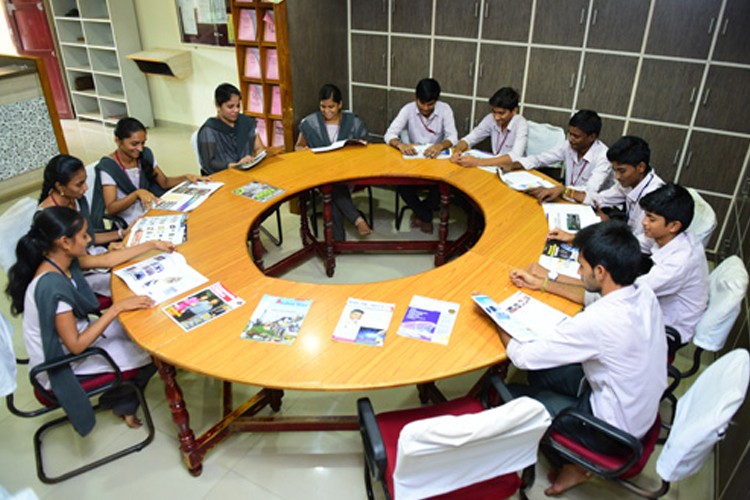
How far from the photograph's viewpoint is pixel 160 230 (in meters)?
2.88

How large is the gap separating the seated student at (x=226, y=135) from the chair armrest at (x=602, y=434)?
2805 mm

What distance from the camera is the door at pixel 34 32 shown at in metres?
7.25

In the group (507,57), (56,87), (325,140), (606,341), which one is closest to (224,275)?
(606,341)

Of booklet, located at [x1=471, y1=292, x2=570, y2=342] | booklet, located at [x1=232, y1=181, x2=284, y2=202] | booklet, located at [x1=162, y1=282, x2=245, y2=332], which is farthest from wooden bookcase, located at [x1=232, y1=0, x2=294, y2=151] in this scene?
booklet, located at [x1=471, y1=292, x2=570, y2=342]

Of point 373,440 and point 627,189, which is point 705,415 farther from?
point 627,189

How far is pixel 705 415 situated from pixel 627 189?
1834 mm

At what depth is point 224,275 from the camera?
2.49 metres

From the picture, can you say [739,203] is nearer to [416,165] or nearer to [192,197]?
[416,165]

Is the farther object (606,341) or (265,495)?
(265,495)

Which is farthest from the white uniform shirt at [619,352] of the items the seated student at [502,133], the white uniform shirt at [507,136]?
the white uniform shirt at [507,136]

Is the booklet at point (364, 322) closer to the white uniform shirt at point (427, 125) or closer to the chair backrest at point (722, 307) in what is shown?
the chair backrest at point (722, 307)

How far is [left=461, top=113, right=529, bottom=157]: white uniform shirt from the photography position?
4145mm

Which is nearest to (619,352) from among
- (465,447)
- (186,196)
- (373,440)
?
(465,447)

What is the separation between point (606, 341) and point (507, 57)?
340 centimetres
